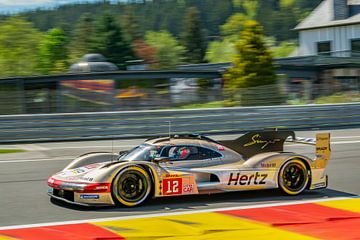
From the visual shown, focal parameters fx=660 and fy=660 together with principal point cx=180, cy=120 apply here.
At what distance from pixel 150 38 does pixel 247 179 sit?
115 metres

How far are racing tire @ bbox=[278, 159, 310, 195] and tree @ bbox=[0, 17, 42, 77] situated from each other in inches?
2472

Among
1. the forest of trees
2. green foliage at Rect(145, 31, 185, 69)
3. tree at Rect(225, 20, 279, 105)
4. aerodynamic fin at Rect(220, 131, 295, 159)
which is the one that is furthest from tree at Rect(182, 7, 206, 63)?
aerodynamic fin at Rect(220, 131, 295, 159)

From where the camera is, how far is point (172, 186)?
9477 millimetres

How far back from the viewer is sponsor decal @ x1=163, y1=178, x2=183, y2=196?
9435mm

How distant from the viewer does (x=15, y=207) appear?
956cm

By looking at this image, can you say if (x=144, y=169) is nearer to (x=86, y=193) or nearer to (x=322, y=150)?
(x=86, y=193)

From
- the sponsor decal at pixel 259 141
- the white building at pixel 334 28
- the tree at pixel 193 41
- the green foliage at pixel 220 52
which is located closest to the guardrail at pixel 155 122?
the sponsor decal at pixel 259 141

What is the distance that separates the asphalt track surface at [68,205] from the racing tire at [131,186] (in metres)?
0.13

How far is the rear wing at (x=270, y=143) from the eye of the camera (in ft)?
34.2

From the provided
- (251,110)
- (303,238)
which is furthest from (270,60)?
(303,238)

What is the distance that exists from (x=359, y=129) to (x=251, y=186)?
12931mm

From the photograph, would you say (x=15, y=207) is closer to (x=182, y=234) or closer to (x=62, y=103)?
(x=182, y=234)

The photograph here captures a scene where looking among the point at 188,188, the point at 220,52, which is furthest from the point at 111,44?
the point at 188,188

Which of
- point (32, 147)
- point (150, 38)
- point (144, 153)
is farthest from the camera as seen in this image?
point (150, 38)
